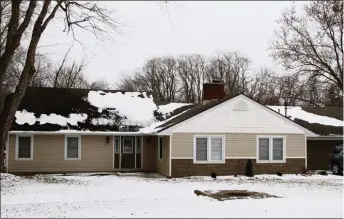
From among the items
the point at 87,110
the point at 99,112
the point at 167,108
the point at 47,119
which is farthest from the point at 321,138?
the point at 47,119

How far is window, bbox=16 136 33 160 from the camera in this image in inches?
926

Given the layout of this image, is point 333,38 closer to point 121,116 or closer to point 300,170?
point 300,170

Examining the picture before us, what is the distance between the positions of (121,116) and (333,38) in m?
22.2

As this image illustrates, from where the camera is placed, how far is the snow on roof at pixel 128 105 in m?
25.7

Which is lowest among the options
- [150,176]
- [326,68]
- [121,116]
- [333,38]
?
[150,176]

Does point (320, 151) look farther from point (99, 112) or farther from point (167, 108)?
point (99, 112)

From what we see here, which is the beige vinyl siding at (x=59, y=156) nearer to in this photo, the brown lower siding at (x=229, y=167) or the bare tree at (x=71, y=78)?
the brown lower siding at (x=229, y=167)

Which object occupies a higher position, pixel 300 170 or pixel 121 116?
pixel 121 116

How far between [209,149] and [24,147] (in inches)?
356

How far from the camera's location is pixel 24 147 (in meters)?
23.7

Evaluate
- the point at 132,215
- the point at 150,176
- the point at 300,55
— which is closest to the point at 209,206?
the point at 132,215

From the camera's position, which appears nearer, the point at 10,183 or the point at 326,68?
the point at 10,183

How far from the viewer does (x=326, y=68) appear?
131ft

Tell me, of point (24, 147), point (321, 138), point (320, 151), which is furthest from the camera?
point (320, 151)
